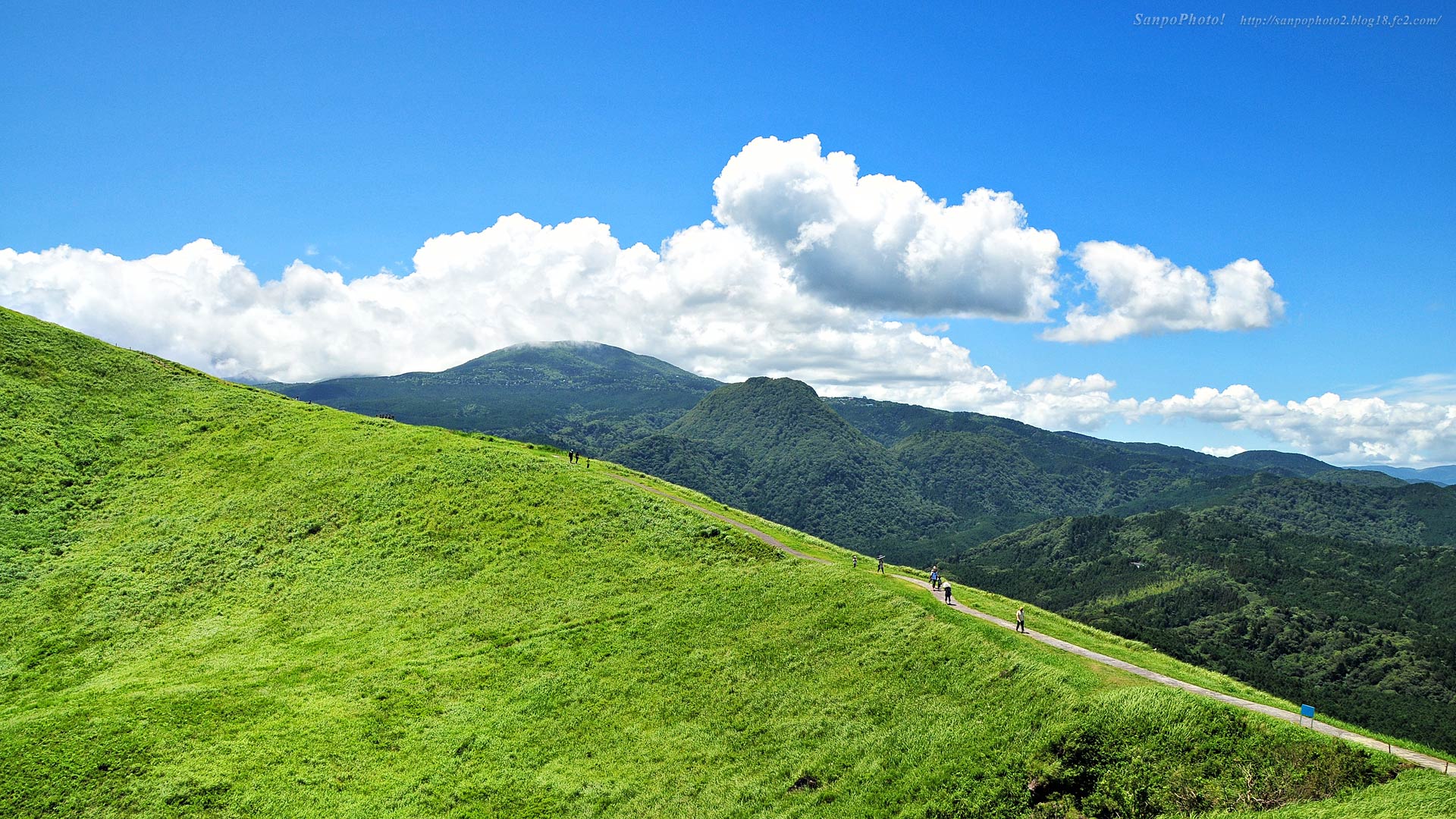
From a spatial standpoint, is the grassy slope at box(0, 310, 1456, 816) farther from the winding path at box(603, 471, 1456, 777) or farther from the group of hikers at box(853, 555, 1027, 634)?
the group of hikers at box(853, 555, 1027, 634)

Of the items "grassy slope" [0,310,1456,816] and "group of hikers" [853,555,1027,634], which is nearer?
"grassy slope" [0,310,1456,816]

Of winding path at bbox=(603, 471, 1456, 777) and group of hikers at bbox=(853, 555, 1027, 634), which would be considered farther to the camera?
group of hikers at bbox=(853, 555, 1027, 634)

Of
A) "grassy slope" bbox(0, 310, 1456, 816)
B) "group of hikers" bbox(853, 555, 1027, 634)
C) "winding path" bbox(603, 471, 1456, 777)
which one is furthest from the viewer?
"group of hikers" bbox(853, 555, 1027, 634)

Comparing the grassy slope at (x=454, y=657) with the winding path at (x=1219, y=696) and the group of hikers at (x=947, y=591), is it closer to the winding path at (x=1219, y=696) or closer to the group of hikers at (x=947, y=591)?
the winding path at (x=1219, y=696)

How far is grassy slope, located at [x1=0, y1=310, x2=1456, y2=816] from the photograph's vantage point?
27578 millimetres

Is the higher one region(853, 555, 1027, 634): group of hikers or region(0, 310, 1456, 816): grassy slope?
region(853, 555, 1027, 634): group of hikers

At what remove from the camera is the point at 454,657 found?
39.3 m

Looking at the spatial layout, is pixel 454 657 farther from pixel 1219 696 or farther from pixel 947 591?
pixel 1219 696

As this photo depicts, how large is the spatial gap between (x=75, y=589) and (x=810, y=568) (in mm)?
50001

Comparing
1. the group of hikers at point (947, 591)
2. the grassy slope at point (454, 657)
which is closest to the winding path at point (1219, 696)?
the group of hikers at point (947, 591)

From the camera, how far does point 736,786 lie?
27.2 metres

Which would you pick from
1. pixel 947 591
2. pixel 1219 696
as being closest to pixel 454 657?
pixel 947 591

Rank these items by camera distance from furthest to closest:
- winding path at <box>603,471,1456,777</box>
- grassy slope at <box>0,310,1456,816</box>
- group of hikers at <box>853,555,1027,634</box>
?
group of hikers at <box>853,555,1027,634</box> → grassy slope at <box>0,310,1456,816</box> → winding path at <box>603,471,1456,777</box>

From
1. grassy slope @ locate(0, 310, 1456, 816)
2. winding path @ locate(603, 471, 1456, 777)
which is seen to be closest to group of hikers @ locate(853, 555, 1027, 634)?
winding path @ locate(603, 471, 1456, 777)
